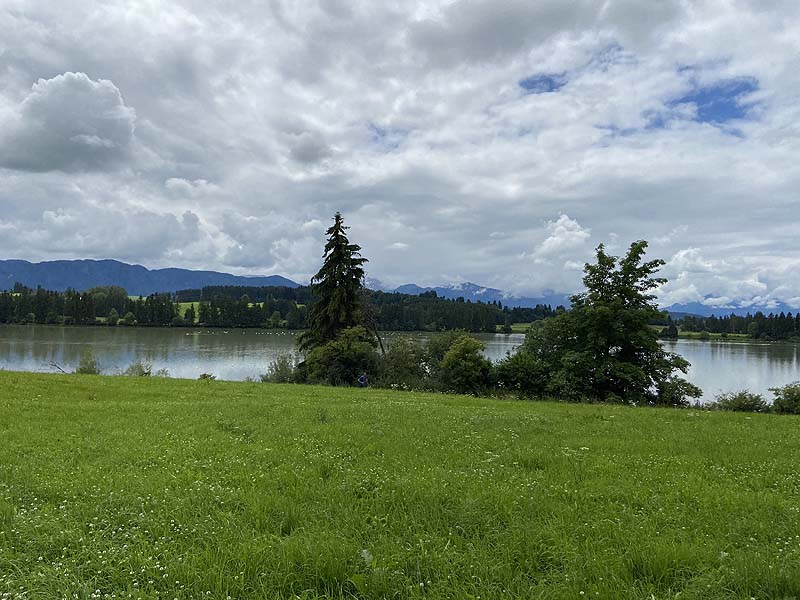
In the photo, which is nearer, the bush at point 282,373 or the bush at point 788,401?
the bush at point 788,401

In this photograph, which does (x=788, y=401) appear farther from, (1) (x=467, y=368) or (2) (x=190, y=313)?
(2) (x=190, y=313)

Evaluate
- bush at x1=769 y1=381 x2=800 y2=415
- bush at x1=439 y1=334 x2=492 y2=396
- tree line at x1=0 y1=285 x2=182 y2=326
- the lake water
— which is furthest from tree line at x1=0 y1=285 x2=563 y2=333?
bush at x1=769 y1=381 x2=800 y2=415

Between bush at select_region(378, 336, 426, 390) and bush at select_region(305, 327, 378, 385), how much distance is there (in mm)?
Answer: 950

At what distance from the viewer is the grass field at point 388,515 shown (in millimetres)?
4227

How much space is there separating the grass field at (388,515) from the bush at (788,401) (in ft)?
60.5

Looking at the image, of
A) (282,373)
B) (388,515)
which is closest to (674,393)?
(282,373)

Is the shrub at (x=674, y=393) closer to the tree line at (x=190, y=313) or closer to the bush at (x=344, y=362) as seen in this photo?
the bush at (x=344, y=362)

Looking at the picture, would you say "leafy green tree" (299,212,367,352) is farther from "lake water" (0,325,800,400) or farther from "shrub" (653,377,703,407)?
"shrub" (653,377,703,407)

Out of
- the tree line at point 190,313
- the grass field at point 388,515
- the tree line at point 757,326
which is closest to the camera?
the grass field at point 388,515

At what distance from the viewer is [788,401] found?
25.1 m

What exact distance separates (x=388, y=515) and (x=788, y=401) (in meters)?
28.3

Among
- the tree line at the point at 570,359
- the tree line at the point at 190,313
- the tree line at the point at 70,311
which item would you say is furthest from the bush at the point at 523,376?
the tree line at the point at 70,311

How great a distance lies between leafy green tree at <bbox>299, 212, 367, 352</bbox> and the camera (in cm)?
3975

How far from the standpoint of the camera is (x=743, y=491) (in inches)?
269
